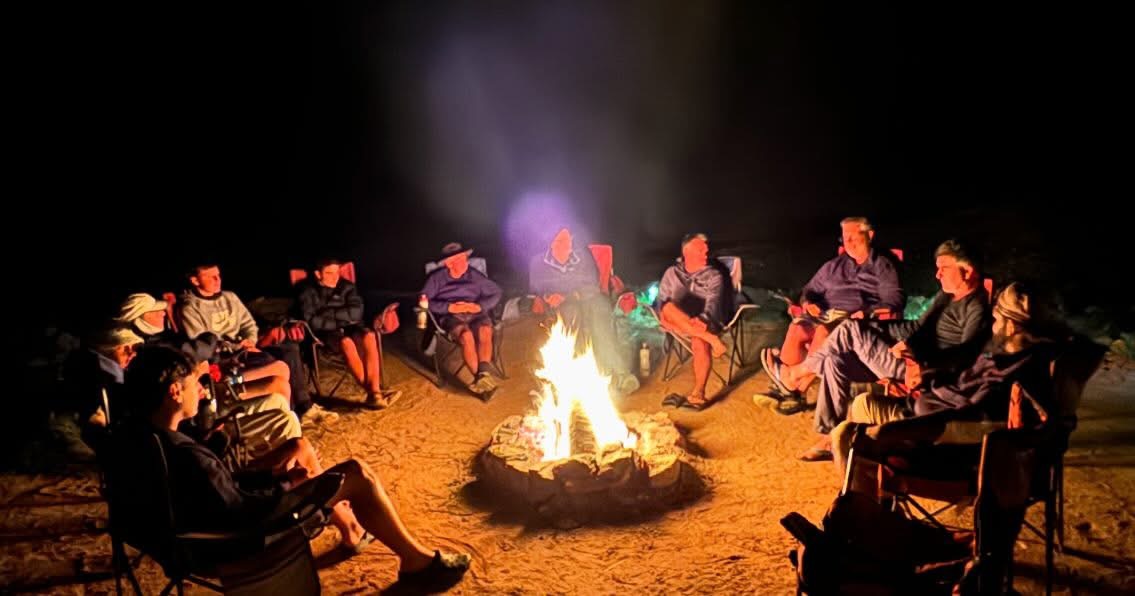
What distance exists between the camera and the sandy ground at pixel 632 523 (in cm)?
332

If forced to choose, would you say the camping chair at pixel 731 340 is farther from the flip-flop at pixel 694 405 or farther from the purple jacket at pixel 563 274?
the purple jacket at pixel 563 274

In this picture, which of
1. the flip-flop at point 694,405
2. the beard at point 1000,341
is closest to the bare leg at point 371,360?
the flip-flop at point 694,405

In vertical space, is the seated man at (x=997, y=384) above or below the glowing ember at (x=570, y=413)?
above

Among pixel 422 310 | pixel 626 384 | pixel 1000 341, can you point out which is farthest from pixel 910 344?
pixel 422 310

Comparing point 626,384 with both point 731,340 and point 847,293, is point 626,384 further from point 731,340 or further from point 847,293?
point 847,293

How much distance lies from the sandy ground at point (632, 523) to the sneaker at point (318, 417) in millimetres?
144

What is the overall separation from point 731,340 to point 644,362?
1.03 metres

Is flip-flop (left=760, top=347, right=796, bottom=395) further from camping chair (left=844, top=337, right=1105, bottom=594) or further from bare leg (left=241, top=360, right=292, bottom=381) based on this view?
bare leg (left=241, top=360, right=292, bottom=381)

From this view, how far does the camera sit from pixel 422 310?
626 centimetres

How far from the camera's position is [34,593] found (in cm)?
333

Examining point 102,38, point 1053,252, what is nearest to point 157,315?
point 1053,252

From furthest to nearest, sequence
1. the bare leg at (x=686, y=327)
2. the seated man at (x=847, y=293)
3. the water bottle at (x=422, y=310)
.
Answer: the water bottle at (x=422, y=310) → the bare leg at (x=686, y=327) → the seated man at (x=847, y=293)

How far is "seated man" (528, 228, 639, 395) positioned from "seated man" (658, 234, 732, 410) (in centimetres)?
59

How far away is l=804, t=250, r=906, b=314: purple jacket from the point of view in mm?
5211
